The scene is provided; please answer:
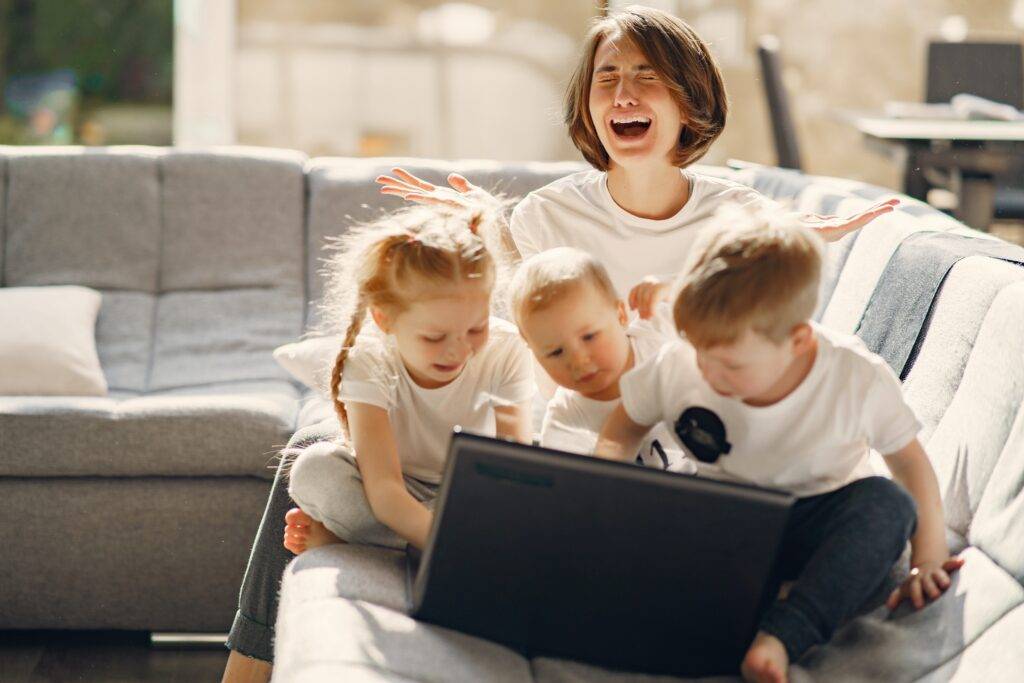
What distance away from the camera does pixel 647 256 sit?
6.18 feet

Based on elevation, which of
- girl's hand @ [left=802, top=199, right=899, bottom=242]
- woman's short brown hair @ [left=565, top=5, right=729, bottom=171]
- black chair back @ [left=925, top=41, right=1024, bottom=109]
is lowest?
girl's hand @ [left=802, top=199, right=899, bottom=242]

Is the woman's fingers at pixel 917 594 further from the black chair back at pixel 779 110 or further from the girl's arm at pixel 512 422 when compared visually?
the black chair back at pixel 779 110

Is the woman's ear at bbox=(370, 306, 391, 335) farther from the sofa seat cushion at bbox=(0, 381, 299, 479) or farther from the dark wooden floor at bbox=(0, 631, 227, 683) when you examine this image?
the dark wooden floor at bbox=(0, 631, 227, 683)

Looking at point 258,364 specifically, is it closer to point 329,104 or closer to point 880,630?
point 880,630

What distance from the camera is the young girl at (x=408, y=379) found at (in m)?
1.50

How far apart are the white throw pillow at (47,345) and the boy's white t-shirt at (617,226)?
3.72 feet

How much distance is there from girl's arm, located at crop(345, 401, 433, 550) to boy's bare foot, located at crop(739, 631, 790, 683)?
1.38 ft

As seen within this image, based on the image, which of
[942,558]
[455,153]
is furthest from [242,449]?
[455,153]

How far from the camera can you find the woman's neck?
6.31 ft

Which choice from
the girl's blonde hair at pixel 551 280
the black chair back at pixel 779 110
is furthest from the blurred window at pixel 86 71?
the girl's blonde hair at pixel 551 280

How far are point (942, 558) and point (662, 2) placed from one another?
4113mm

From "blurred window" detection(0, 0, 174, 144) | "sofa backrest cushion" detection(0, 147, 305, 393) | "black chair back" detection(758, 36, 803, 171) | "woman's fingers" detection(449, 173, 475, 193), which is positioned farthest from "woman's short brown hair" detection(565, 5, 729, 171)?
"blurred window" detection(0, 0, 174, 144)

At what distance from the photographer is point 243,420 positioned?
2.26 meters

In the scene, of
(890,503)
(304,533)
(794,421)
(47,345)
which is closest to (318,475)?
(304,533)
